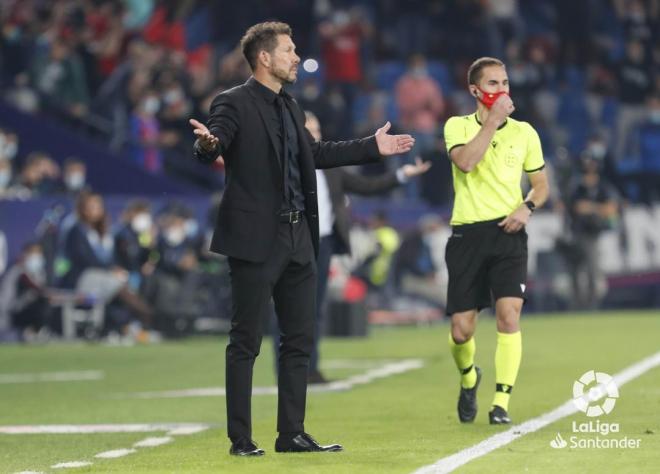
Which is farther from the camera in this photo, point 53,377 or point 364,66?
point 364,66

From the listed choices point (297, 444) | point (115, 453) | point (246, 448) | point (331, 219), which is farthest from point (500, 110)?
point (331, 219)

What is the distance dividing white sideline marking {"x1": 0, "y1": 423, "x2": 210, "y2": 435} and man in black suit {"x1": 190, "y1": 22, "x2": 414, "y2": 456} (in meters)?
1.91

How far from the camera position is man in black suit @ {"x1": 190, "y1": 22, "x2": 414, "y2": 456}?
8617 mm

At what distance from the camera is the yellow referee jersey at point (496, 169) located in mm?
10375

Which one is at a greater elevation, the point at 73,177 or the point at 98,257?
the point at 73,177

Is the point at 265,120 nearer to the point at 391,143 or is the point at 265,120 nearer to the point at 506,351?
the point at 391,143

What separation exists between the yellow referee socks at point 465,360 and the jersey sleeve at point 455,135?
3.95 ft

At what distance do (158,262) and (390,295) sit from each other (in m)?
4.33

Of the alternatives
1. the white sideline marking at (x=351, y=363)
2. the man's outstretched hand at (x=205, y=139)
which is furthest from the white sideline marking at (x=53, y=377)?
the man's outstretched hand at (x=205, y=139)

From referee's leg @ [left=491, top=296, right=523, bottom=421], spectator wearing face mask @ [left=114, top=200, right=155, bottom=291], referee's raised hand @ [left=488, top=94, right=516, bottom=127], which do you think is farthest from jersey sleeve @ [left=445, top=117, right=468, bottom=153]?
spectator wearing face mask @ [left=114, top=200, right=155, bottom=291]

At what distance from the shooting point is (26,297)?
22734 mm

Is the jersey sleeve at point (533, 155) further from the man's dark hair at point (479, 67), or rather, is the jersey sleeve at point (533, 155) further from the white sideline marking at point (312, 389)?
the white sideline marking at point (312, 389)

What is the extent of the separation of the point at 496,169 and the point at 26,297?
13.4 metres

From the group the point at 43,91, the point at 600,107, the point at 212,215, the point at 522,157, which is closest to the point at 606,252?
the point at 600,107
